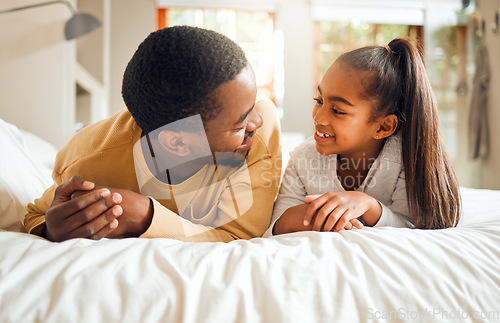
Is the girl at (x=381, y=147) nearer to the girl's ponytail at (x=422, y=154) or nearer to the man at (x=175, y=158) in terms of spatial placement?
the girl's ponytail at (x=422, y=154)

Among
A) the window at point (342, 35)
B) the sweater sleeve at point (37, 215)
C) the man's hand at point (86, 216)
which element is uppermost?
the window at point (342, 35)

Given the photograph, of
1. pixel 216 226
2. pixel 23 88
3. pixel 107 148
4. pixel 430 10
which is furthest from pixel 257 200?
pixel 430 10

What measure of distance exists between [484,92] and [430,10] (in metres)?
1.06

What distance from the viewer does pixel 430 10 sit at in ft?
12.3

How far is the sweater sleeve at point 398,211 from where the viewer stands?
78 cm

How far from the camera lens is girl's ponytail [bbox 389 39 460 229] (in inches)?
31.0

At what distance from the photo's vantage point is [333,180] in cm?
95

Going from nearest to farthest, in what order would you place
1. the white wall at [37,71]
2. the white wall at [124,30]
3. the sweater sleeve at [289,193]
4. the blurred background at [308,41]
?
the sweater sleeve at [289,193] → the white wall at [37,71] → the blurred background at [308,41] → the white wall at [124,30]

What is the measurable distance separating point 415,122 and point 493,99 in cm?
275

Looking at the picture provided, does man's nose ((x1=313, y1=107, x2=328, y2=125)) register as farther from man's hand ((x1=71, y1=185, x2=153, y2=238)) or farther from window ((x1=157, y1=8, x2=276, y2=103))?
window ((x1=157, y1=8, x2=276, y2=103))

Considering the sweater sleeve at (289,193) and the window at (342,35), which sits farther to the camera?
the window at (342,35)

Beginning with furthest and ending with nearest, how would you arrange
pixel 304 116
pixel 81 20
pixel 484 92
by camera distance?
1. pixel 304 116
2. pixel 484 92
3. pixel 81 20

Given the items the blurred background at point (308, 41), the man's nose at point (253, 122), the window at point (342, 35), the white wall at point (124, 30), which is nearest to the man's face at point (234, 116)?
the man's nose at point (253, 122)

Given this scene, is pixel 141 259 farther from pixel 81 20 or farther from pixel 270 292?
pixel 81 20
